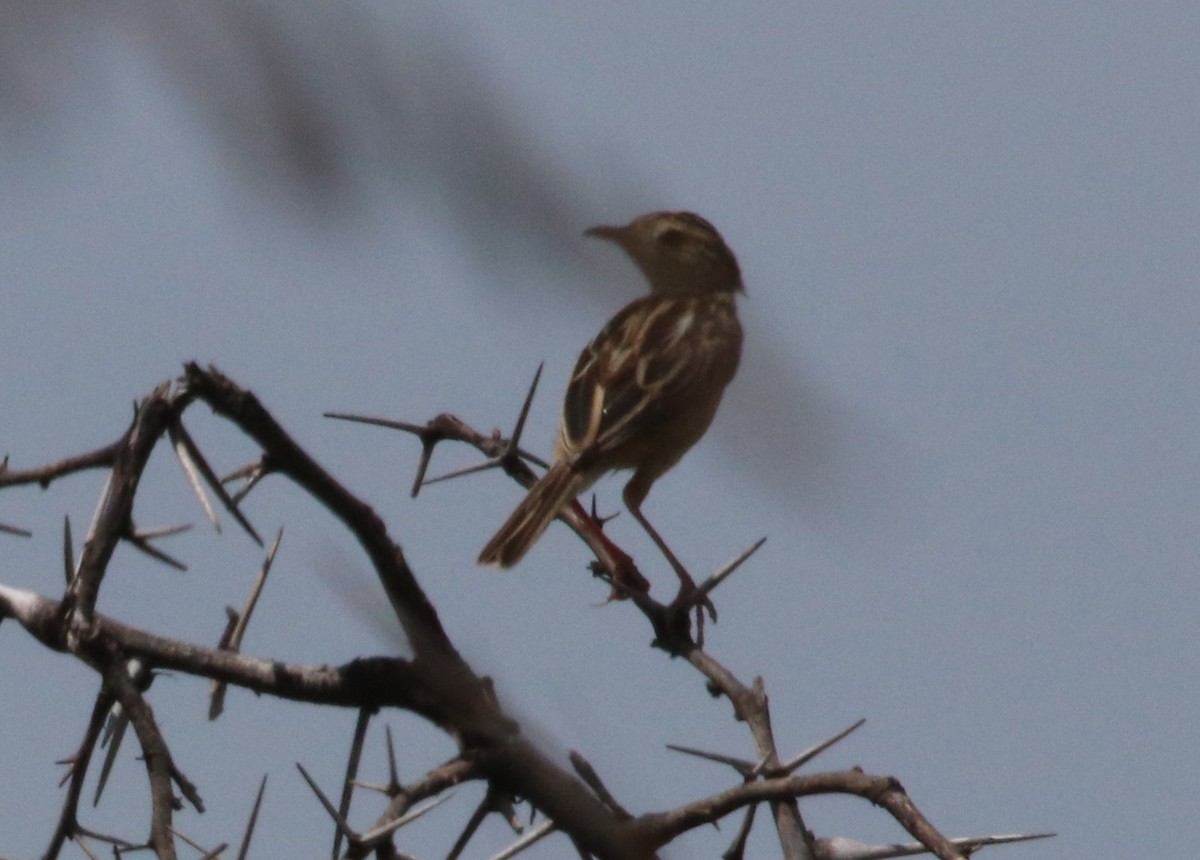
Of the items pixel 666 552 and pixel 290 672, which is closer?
pixel 290 672

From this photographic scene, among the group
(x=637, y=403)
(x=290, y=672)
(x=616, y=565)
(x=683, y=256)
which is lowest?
(x=290, y=672)

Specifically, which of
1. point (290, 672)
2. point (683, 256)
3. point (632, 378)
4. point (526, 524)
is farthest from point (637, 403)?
point (290, 672)

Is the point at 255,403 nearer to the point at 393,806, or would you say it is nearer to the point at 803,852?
the point at 393,806

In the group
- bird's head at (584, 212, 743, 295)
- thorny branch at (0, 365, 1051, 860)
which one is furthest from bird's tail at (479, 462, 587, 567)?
bird's head at (584, 212, 743, 295)

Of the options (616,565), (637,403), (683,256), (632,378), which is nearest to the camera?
(616,565)

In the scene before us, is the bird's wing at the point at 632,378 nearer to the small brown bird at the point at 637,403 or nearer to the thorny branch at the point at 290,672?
the small brown bird at the point at 637,403

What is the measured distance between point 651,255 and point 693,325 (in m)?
1.37

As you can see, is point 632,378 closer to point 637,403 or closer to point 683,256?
point 637,403

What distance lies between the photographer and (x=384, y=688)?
291 centimetres

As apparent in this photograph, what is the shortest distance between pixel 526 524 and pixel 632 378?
68.9 inches

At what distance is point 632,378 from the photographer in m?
7.29

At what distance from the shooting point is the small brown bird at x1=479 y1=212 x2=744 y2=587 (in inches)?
234

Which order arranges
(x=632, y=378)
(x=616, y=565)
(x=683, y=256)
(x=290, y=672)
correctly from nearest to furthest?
(x=290, y=672)
(x=616, y=565)
(x=632, y=378)
(x=683, y=256)

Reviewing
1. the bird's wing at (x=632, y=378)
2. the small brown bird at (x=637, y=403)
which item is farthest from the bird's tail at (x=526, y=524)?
the bird's wing at (x=632, y=378)
